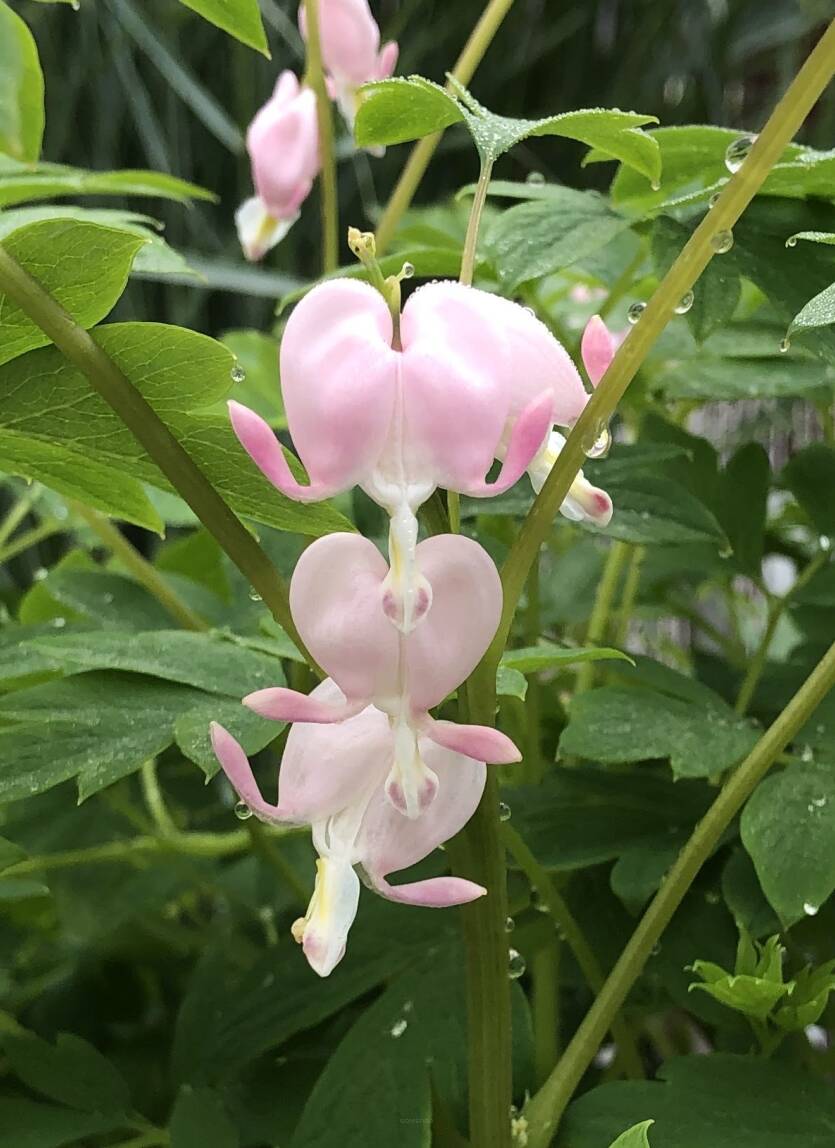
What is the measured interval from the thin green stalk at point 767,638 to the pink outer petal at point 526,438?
30 centimetres

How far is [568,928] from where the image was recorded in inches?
16.9

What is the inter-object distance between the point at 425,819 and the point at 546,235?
0.29 meters

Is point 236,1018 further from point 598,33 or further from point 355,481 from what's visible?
point 598,33

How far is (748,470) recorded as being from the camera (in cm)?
58

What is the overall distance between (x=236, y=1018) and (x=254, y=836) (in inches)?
3.3

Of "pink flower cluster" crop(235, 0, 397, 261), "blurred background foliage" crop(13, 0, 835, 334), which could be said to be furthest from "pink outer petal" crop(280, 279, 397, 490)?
"blurred background foliage" crop(13, 0, 835, 334)

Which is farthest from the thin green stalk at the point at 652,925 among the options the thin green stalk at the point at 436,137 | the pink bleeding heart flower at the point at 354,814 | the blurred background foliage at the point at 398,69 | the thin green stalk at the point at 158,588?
the blurred background foliage at the point at 398,69

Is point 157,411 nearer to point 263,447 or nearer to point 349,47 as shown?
point 263,447

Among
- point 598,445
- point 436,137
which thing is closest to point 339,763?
point 598,445

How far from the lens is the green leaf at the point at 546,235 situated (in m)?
0.44

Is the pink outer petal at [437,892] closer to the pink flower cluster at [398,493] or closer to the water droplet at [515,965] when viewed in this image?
the pink flower cluster at [398,493]

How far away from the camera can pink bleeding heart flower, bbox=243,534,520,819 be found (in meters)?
0.26

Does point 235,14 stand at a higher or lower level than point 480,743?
higher

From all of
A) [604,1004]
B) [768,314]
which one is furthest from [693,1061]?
[768,314]
